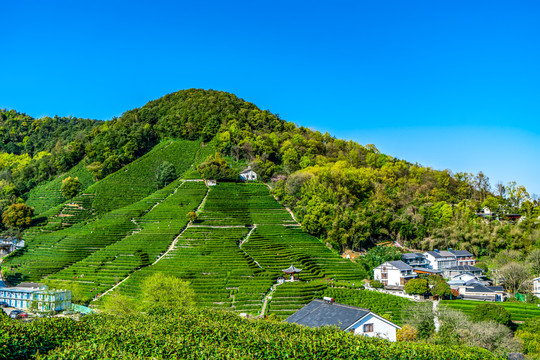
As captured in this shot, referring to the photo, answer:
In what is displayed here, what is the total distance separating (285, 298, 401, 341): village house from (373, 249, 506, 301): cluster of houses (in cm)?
2819

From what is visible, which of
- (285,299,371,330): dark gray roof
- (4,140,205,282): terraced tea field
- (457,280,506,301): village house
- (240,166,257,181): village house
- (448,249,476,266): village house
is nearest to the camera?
(285,299,371,330): dark gray roof

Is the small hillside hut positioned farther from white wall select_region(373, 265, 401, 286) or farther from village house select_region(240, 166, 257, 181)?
village house select_region(240, 166, 257, 181)

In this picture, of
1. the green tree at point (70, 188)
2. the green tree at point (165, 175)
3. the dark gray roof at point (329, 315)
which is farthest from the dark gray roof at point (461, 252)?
the green tree at point (70, 188)

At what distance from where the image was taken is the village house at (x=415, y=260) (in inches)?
2729

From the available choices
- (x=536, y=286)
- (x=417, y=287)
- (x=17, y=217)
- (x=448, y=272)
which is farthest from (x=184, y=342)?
(x=17, y=217)

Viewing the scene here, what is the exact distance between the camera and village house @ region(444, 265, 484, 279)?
6504 cm

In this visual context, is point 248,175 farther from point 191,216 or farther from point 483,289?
point 483,289

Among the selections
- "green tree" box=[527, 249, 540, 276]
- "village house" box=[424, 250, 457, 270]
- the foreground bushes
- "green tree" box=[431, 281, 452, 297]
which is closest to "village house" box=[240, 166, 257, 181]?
"village house" box=[424, 250, 457, 270]

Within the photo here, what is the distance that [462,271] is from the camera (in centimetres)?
6494

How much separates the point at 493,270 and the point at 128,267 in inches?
2217

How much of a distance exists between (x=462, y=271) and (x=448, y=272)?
108 inches

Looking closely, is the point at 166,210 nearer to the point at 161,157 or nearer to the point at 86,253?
the point at 86,253

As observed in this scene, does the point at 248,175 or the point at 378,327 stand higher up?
the point at 248,175

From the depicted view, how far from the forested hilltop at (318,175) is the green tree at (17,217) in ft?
2.90
